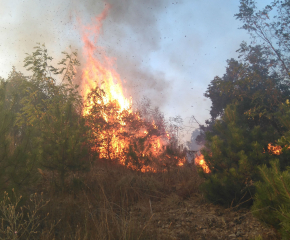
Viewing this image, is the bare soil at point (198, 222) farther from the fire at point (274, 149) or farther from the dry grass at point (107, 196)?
the fire at point (274, 149)

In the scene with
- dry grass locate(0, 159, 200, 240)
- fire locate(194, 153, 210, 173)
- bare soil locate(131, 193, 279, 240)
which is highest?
fire locate(194, 153, 210, 173)

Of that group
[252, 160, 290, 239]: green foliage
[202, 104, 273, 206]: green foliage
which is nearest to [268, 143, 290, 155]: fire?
[202, 104, 273, 206]: green foliage

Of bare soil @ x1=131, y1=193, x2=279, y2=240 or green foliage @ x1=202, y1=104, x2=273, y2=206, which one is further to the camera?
green foliage @ x1=202, y1=104, x2=273, y2=206

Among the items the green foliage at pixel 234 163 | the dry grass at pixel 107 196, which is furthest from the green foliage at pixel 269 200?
the dry grass at pixel 107 196

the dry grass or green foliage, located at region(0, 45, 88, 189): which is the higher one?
green foliage, located at region(0, 45, 88, 189)

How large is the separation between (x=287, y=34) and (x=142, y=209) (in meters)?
10.8

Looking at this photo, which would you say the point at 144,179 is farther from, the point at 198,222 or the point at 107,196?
the point at 198,222

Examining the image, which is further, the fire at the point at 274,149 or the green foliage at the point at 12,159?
the fire at the point at 274,149

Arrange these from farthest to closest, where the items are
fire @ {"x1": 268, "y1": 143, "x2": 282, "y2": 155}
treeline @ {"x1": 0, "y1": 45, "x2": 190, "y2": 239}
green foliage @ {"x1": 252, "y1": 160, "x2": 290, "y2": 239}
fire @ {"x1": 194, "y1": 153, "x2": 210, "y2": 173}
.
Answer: fire @ {"x1": 194, "y1": 153, "x2": 210, "y2": 173} < fire @ {"x1": 268, "y1": 143, "x2": 282, "y2": 155} < treeline @ {"x1": 0, "y1": 45, "x2": 190, "y2": 239} < green foliage @ {"x1": 252, "y1": 160, "x2": 290, "y2": 239}

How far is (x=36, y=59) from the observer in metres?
10.7

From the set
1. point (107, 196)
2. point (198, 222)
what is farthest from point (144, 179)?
point (198, 222)

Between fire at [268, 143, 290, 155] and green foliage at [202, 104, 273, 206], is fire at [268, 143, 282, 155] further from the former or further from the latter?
green foliage at [202, 104, 273, 206]

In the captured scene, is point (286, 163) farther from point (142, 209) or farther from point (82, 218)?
point (82, 218)

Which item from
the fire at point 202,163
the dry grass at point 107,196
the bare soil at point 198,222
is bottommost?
the bare soil at point 198,222
